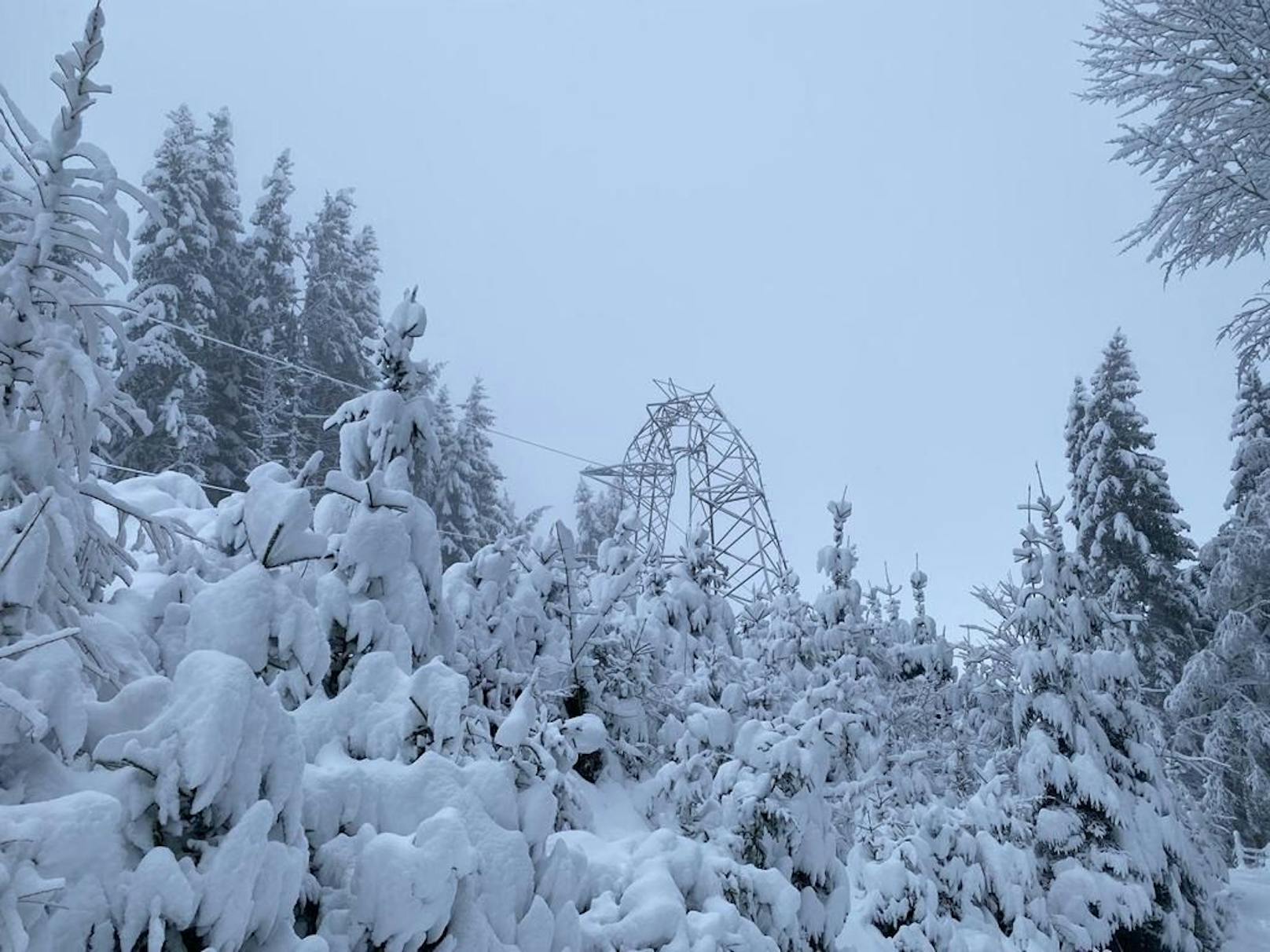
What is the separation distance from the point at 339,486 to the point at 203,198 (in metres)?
23.9

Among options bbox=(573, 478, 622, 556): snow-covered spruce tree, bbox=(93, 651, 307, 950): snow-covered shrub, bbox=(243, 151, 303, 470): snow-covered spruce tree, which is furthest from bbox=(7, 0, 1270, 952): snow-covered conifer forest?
bbox=(573, 478, 622, 556): snow-covered spruce tree

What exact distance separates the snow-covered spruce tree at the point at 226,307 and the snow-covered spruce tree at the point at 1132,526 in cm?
2215

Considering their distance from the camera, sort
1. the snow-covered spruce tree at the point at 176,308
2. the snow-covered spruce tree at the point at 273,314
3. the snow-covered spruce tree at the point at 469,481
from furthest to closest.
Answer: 1. the snow-covered spruce tree at the point at 469,481
2. the snow-covered spruce tree at the point at 273,314
3. the snow-covered spruce tree at the point at 176,308

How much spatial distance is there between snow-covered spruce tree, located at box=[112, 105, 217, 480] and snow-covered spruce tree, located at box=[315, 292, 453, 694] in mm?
17016

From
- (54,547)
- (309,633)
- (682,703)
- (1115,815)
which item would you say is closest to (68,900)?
(54,547)

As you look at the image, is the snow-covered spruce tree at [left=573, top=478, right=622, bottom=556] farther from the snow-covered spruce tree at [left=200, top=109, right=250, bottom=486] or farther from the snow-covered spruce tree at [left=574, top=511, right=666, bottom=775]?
the snow-covered spruce tree at [left=574, top=511, right=666, bottom=775]

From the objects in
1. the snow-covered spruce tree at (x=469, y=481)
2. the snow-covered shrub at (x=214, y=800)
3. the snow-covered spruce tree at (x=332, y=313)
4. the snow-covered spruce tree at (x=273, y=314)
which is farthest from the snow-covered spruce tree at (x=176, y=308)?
the snow-covered shrub at (x=214, y=800)

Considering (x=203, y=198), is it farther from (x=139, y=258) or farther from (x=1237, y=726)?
(x=1237, y=726)

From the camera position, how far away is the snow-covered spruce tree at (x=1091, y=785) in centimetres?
1041

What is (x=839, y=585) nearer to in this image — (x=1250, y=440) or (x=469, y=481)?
(x=1250, y=440)

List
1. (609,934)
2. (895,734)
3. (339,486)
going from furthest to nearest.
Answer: (895,734) → (339,486) → (609,934)

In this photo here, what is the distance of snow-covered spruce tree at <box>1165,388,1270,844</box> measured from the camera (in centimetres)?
1856

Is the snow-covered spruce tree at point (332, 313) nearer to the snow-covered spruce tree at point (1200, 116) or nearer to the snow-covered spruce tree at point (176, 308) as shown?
the snow-covered spruce tree at point (176, 308)

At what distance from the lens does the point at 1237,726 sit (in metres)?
19.3
